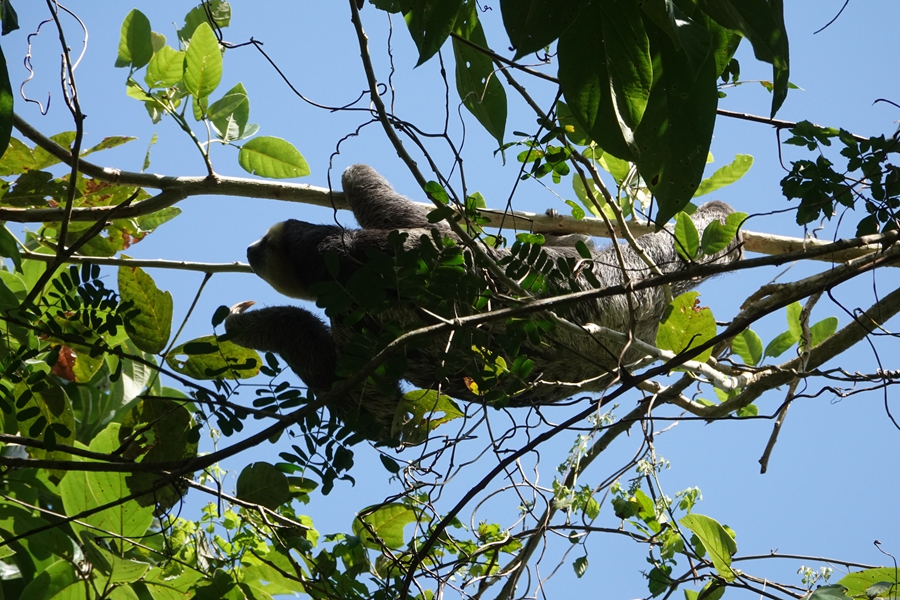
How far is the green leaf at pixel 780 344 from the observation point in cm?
374

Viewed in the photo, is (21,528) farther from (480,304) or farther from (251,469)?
(480,304)

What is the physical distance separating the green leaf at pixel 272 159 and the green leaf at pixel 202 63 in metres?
0.39

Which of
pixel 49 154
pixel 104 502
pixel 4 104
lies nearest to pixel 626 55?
pixel 4 104

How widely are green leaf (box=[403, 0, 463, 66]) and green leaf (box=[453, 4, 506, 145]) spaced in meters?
0.58

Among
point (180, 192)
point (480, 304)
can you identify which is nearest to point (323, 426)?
point (480, 304)

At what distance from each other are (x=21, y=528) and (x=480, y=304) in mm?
1615

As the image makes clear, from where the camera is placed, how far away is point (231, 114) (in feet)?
12.0

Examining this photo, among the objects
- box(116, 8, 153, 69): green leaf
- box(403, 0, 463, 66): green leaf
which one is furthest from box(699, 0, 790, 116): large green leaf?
box(116, 8, 153, 69): green leaf

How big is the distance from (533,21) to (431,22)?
0.68ft

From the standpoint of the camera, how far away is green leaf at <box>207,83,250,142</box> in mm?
3566

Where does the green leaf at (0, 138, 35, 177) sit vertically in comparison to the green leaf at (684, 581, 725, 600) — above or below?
above

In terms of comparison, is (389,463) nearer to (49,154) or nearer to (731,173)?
(49,154)

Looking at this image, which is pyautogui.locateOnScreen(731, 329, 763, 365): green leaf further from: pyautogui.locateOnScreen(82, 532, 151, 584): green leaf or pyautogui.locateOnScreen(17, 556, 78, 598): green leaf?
pyautogui.locateOnScreen(17, 556, 78, 598): green leaf

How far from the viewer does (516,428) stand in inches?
99.7
